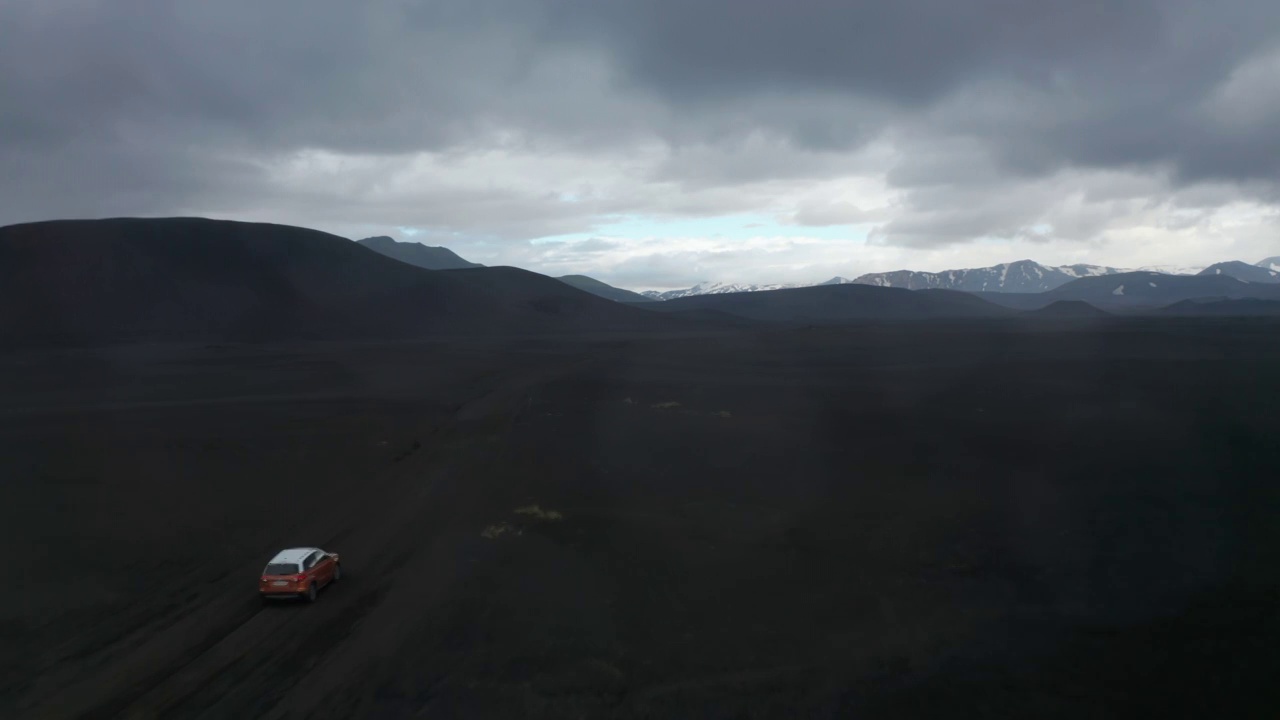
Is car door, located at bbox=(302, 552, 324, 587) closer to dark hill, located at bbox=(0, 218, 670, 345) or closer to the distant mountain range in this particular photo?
the distant mountain range

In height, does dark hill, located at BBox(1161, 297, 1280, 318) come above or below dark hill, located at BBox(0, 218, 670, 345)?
below

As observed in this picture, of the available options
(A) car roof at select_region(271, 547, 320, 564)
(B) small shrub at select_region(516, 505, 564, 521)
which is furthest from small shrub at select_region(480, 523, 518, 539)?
(A) car roof at select_region(271, 547, 320, 564)

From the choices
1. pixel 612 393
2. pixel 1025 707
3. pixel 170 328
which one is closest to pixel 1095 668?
pixel 1025 707

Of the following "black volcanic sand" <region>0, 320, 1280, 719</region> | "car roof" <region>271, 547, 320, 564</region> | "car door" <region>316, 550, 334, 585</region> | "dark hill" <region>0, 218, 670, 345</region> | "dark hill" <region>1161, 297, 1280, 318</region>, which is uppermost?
"dark hill" <region>0, 218, 670, 345</region>

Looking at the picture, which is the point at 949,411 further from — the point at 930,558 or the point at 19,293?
the point at 19,293

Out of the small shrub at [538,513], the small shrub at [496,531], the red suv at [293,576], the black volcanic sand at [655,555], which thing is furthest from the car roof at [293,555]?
the small shrub at [538,513]

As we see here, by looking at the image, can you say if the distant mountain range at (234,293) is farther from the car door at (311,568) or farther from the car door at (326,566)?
the car door at (311,568)
